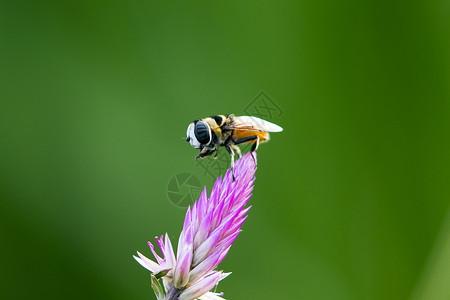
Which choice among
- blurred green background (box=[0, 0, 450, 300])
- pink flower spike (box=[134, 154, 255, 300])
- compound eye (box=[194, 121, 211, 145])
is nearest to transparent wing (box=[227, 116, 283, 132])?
compound eye (box=[194, 121, 211, 145])

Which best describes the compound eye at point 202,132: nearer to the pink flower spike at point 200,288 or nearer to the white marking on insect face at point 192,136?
the white marking on insect face at point 192,136

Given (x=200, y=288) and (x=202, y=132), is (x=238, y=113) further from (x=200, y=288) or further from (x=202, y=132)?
(x=200, y=288)

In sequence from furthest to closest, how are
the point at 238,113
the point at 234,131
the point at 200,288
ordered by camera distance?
the point at 238,113, the point at 234,131, the point at 200,288

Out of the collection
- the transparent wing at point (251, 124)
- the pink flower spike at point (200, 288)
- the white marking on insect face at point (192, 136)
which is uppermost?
the transparent wing at point (251, 124)

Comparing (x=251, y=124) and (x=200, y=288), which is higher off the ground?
(x=251, y=124)

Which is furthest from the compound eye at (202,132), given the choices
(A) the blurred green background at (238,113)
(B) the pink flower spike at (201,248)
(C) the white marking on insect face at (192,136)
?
(A) the blurred green background at (238,113)

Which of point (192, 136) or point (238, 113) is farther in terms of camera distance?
point (238, 113)

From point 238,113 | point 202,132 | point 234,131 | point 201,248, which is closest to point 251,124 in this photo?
point 234,131
